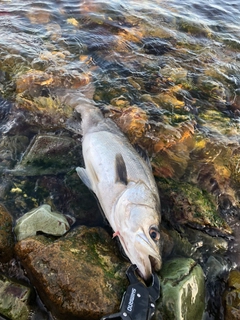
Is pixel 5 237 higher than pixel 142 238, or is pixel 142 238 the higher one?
pixel 142 238

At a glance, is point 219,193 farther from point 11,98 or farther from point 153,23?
point 153,23

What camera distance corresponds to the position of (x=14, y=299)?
337cm

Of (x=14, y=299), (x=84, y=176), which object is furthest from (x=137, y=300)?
(x=84, y=176)

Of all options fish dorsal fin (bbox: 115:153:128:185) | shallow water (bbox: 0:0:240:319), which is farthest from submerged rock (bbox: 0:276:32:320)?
fish dorsal fin (bbox: 115:153:128:185)

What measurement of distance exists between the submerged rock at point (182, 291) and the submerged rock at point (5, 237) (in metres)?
2.03

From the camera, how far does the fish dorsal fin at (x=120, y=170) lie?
15.1ft

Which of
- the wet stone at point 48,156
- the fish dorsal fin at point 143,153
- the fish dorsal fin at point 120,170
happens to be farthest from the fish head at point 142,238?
the wet stone at point 48,156

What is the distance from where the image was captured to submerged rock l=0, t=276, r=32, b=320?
329cm

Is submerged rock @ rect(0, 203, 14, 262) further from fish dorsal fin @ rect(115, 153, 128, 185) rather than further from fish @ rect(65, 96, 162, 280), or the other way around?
fish dorsal fin @ rect(115, 153, 128, 185)

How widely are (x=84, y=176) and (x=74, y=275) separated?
1898 mm

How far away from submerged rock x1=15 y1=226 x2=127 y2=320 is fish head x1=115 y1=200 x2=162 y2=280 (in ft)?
0.80

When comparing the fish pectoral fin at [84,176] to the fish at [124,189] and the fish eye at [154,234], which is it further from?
the fish eye at [154,234]

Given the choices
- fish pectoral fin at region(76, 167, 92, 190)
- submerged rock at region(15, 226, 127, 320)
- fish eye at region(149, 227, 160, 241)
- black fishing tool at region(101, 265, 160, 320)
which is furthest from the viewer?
fish pectoral fin at region(76, 167, 92, 190)

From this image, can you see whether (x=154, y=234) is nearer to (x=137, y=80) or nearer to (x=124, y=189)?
(x=124, y=189)
